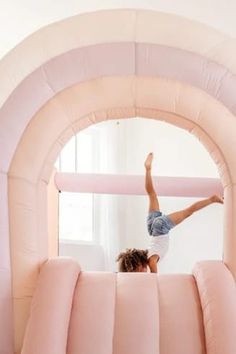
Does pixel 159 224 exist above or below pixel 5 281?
above

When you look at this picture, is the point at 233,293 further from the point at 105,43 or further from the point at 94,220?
the point at 94,220

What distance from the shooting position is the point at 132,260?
2031 millimetres

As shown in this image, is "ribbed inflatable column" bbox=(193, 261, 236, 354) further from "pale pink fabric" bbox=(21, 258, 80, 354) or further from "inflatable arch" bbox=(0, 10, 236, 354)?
"pale pink fabric" bbox=(21, 258, 80, 354)

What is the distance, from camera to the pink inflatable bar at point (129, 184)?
6.88ft

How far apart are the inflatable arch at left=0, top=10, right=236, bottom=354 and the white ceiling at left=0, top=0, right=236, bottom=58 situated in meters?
0.57

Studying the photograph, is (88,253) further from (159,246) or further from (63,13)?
(63,13)

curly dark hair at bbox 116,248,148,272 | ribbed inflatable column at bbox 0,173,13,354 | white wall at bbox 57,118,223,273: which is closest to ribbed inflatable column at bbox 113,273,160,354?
ribbed inflatable column at bbox 0,173,13,354

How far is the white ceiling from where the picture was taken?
1.77m

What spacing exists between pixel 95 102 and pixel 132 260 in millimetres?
875

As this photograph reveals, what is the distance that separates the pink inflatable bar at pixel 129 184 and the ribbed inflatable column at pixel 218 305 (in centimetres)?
86

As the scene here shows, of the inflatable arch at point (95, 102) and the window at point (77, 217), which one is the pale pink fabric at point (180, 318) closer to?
the inflatable arch at point (95, 102)

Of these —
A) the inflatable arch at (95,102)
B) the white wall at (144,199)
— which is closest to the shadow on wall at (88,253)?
the white wall at (144,199)

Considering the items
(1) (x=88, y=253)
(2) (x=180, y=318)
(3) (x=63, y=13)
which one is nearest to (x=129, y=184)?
(3) (x=63, y=13)

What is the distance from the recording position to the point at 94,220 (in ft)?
10.9
